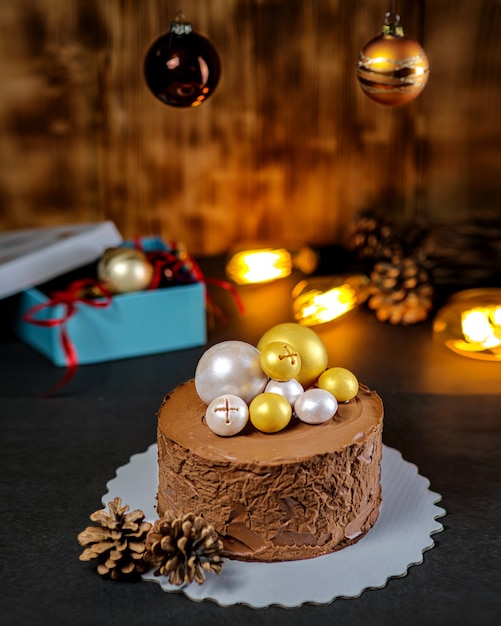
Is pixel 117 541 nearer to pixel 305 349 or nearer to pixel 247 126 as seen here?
pixel 305 349

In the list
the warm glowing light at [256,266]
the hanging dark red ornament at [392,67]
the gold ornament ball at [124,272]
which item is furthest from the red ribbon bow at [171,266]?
the hanging dark red ornament at [392,67]

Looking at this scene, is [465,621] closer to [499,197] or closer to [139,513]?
[139,513]

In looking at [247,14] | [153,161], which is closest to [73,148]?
[153,161]

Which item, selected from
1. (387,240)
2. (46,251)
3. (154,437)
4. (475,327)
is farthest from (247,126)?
(154,437)

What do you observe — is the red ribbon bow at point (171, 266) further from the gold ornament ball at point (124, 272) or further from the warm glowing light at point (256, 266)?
the warm glowing light at point (256, 266)

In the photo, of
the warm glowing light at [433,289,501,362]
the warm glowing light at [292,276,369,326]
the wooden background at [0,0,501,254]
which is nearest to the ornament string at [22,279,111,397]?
the warm glowing light at [292,276,369,326]
